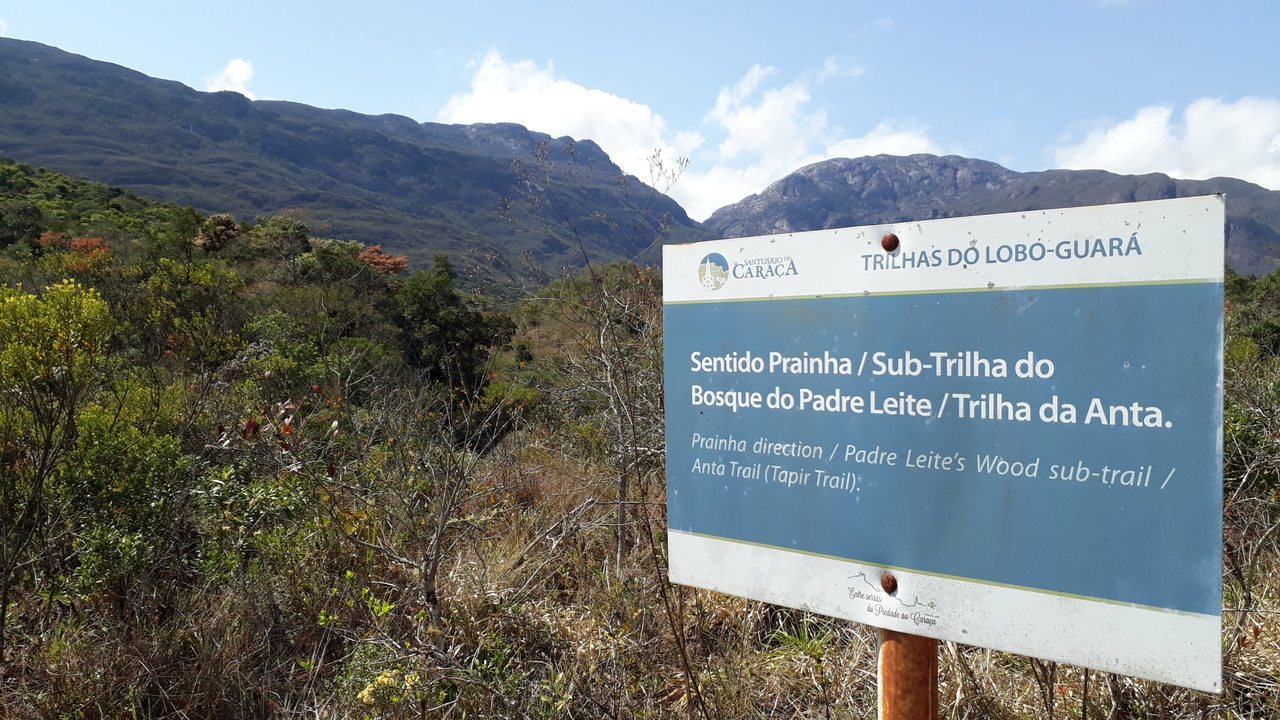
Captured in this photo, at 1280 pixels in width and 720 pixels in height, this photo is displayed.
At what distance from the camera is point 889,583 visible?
58.9 inches

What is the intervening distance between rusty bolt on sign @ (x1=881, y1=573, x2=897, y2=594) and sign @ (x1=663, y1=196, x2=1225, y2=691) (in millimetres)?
11

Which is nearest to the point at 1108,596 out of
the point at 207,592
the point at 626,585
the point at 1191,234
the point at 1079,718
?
the point at 1191,234

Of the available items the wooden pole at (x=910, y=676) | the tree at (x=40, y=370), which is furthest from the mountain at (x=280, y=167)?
the wooden pole at (x=910, y=676)

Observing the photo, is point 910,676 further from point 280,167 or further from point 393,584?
point 280,167

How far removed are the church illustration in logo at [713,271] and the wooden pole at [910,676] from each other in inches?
34.7

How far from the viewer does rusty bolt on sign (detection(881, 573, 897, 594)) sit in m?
1.49

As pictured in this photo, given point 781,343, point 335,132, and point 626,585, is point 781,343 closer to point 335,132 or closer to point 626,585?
point 626,585

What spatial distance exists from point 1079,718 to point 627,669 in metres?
1.49

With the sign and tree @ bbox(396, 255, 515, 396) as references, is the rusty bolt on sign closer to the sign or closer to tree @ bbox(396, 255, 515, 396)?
the sign

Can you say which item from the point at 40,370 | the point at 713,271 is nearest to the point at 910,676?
the point at 713,271

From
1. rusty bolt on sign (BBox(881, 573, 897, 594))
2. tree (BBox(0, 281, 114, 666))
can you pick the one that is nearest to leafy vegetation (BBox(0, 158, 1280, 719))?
tree (BBox(0, 281, 114, 666))

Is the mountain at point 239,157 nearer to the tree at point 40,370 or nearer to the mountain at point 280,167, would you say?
the mountain at point 280,167

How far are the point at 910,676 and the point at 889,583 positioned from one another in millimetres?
229

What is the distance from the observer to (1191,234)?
4.06 feet
